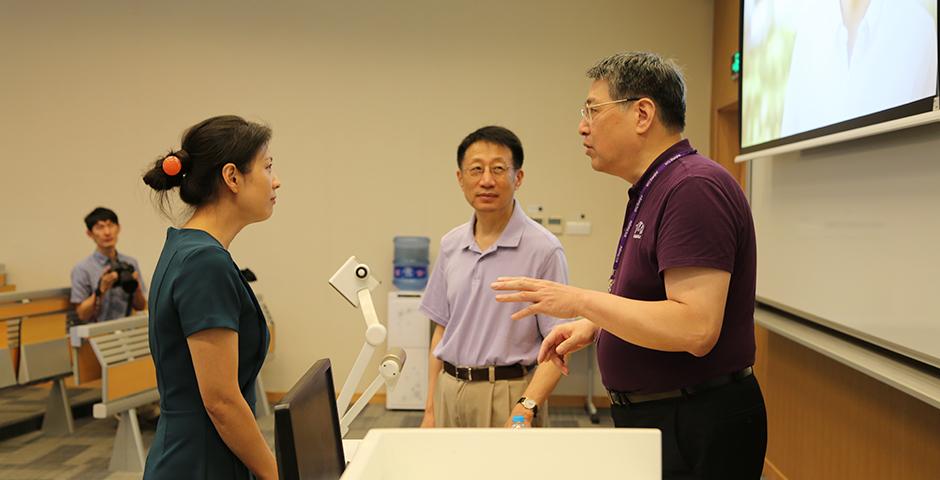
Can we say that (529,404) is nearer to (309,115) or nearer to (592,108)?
(592,108)

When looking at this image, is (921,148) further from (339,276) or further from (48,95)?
(48,95)

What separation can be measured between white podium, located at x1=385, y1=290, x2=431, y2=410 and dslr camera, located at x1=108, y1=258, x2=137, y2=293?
1724mm

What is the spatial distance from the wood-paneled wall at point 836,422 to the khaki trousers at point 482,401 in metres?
1.20

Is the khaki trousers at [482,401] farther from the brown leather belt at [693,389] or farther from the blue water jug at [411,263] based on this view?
the blue water jug at [411,263]

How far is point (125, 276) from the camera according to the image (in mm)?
4773

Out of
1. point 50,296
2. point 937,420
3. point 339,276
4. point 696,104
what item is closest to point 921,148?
point 937,420

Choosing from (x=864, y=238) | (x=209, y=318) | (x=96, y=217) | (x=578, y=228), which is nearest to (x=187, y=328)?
(x=209, y=318)

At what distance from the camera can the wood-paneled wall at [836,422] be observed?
2.43m

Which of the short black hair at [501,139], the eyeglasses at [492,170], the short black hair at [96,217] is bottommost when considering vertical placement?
the short black hair at [96,217]

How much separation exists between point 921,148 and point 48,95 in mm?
5963

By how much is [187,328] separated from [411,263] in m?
4.13

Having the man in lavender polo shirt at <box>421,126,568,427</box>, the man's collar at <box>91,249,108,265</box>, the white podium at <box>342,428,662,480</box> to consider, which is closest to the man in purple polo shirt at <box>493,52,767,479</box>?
the white podium at <box>342,428,662,480</box>

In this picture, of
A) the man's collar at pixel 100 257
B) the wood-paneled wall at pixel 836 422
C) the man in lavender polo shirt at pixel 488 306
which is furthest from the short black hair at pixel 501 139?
the man's collar at pixel 100 257

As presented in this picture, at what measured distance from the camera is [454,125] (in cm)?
573
